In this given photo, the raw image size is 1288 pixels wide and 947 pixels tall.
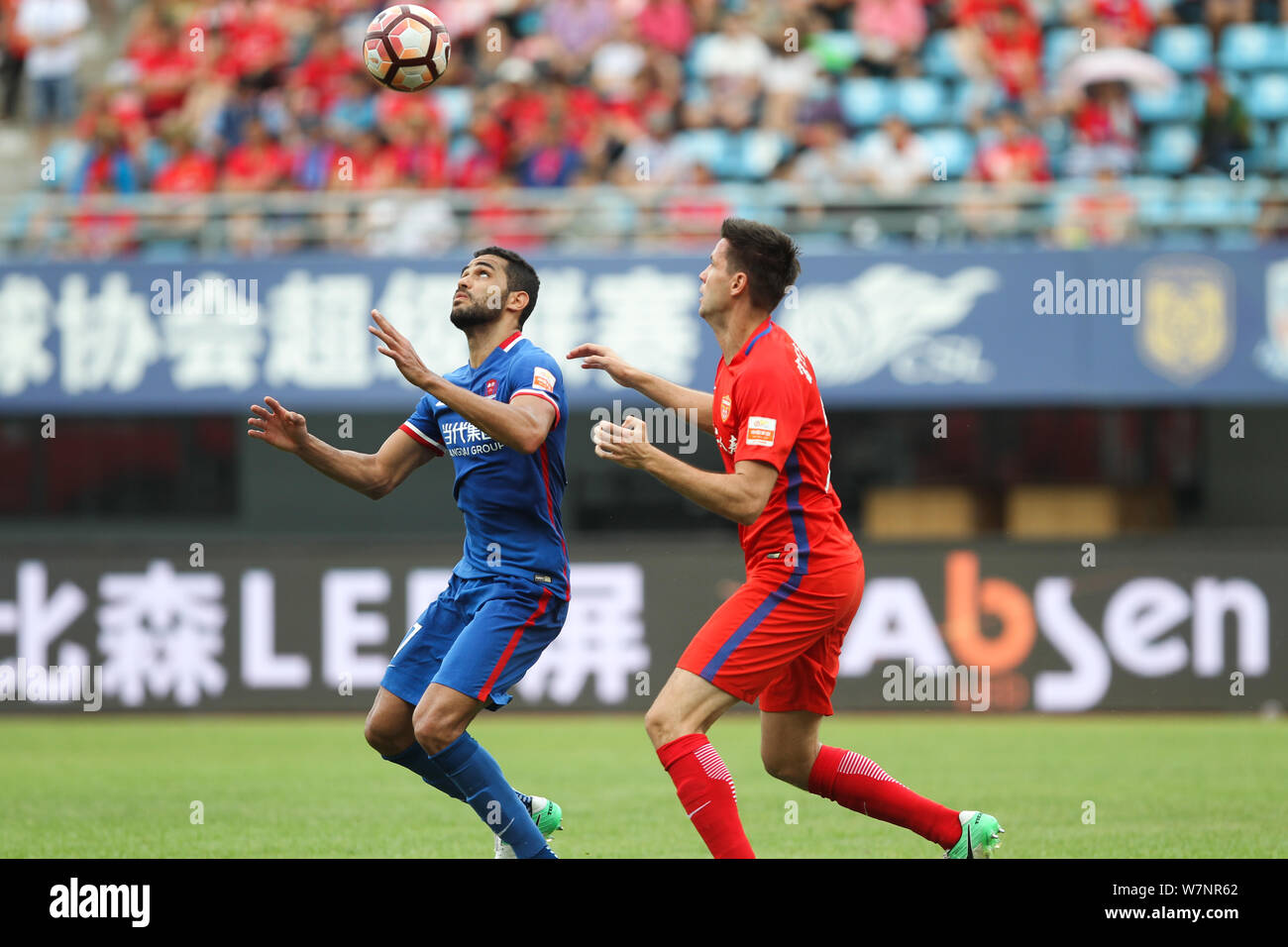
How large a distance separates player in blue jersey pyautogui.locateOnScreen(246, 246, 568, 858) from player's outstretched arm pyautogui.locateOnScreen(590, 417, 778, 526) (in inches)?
21.6

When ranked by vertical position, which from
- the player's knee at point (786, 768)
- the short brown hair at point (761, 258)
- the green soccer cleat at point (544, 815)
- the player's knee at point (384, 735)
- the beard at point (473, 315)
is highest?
the short brown hair at point (761, 258)

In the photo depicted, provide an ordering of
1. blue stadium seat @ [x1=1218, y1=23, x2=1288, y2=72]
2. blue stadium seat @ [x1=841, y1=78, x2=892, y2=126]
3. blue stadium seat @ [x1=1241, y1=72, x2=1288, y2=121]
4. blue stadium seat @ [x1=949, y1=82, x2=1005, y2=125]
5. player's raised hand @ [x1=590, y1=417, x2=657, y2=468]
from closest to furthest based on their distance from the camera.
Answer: player's raised hand @ [x1=590, y1=417, x2=657, y2=468] < blue stadium seat @ [x1=949, y1=82, x2=1005, y2=125] < blue stadium seat @ [x1=1241, y1=72, x2=1288, y2=121] < blue stadium seat @ [x1=841, y1=78, x2=892, y2=126] < blue stadium seat @ [x1=1218, y1=23, x2=1288, y2=72]

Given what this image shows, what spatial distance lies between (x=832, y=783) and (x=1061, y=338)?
9025mm

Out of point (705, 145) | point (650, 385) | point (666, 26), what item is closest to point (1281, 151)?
point (705, 145)

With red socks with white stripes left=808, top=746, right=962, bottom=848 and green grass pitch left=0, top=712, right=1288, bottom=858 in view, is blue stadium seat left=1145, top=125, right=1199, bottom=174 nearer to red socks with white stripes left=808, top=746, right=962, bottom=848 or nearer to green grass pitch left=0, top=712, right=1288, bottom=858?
green grass pitch left=0, top=712, right=1288, bottom=858

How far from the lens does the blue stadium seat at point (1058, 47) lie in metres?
16.5

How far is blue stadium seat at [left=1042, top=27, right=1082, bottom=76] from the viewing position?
16.5 m

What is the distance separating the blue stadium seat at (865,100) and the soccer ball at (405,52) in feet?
29.8

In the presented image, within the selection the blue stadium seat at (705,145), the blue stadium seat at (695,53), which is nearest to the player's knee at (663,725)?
the blue stadium seat at (705,145)

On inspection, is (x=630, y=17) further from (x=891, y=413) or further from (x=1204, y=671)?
(x=1204, y=671)

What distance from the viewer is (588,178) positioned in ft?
51.2

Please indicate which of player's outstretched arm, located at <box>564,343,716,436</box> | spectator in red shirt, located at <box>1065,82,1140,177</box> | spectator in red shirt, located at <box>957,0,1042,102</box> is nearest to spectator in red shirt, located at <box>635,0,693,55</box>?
spectator in red shirt, located at <box>957,0,1042,102</box>

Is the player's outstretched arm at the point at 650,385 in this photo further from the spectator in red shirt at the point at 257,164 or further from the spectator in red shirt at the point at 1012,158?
the spectator in red shirt at the point at 257,164

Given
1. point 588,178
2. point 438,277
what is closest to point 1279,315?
point 588,178
